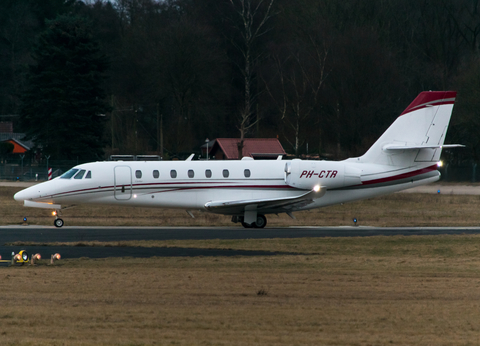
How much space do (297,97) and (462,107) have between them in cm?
1488

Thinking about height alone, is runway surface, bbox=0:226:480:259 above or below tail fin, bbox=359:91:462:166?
below

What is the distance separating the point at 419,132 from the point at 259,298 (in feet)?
58.1

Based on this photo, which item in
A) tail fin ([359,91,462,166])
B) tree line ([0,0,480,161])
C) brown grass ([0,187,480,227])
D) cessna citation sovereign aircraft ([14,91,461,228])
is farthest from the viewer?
tree line ([0,0,480,161])

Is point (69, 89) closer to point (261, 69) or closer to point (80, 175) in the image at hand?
point (261, 69)

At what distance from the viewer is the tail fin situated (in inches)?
1074

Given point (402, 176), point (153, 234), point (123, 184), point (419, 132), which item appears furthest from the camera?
point (402, 176)

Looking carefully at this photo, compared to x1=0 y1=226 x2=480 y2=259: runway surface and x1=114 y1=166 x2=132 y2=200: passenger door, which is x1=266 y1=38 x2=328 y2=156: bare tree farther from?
x1=0 y1=226 x2=480 y2=259: runway surface

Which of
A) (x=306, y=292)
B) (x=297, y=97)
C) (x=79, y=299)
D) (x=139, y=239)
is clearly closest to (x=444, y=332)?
(x=306, y=292)

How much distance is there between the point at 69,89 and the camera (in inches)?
2293

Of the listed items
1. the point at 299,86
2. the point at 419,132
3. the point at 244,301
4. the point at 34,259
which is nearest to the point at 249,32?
the point at 299,86

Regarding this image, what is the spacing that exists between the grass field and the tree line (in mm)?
→ 32568

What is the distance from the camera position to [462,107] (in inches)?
2016

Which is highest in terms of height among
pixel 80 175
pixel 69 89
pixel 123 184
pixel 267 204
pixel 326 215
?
pixel 69 89

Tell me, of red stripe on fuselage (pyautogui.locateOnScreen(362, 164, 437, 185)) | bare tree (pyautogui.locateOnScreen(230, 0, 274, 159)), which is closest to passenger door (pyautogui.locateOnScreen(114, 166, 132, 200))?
red stripe on fuselage (pyautogui.locateOnScreen(362, 164, 437, 185))
